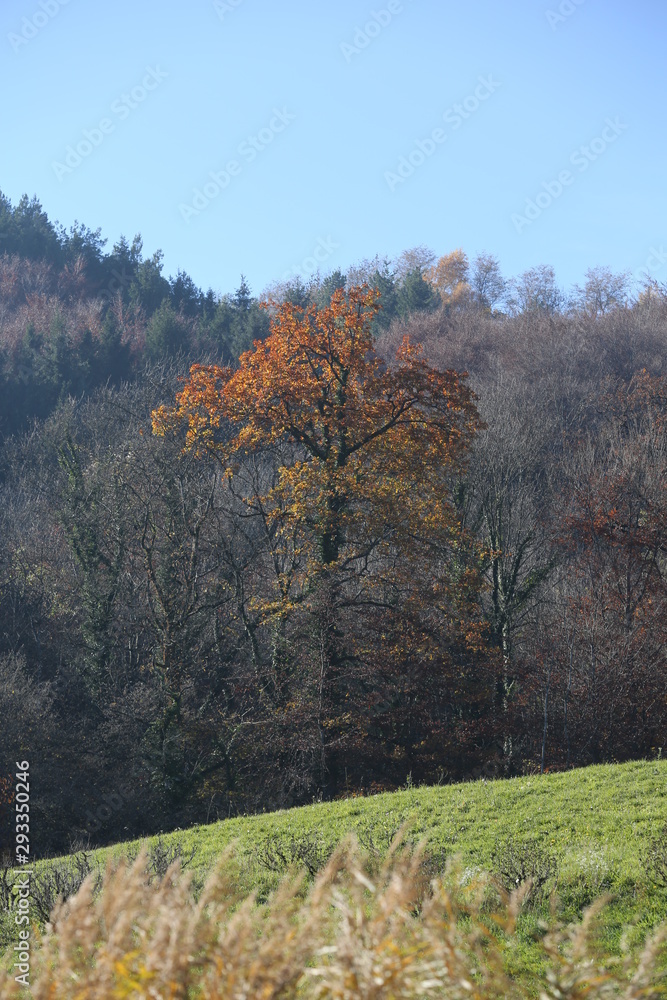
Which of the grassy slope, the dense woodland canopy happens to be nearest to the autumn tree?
the dense woodland canopy

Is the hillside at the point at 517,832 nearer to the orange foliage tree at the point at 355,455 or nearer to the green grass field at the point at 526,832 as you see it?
the green grass field at the point at 526,832

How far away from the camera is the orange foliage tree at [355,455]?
2328 centimetres

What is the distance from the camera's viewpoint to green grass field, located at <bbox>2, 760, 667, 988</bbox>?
7.88 metres

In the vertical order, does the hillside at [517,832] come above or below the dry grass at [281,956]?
below

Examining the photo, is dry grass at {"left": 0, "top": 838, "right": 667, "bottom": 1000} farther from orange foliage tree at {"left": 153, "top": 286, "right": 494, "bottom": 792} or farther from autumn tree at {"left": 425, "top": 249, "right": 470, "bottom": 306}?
autumn tree at {"left": 425, "top": 249, "right": 470, "bottom": 306}

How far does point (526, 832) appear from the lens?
33.1 feet

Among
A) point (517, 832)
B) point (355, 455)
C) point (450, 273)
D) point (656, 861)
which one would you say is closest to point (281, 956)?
point (656, 861)

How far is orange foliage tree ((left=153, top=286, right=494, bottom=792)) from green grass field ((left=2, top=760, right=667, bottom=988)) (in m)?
9.49

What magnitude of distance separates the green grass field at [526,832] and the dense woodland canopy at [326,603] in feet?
21.9

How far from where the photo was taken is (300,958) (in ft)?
12.3

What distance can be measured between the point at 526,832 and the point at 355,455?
15764mm

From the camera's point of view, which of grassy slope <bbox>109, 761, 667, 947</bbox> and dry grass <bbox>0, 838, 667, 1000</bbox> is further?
grassy slope <bbox>109, 761, 667, 947</bbox>

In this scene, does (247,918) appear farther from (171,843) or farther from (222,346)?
(222,346)

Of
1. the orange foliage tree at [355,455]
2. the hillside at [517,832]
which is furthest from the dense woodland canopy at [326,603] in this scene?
the hillside at [517,832]
